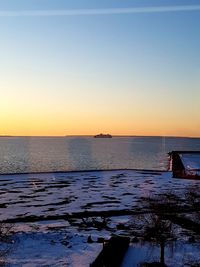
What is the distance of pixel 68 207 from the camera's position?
47.2 metres

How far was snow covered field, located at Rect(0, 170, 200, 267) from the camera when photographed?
28172mm

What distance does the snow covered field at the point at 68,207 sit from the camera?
28.2m

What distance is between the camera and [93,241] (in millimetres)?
30938

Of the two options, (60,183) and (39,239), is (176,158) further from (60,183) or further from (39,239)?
(39,239)

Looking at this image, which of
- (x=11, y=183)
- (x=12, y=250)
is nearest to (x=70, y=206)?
(x=12, y=250)

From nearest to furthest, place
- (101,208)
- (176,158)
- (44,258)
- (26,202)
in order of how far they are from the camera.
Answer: (44,258) < (101,208) < (26,202) < (176,158)

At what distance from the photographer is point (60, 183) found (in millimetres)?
71062

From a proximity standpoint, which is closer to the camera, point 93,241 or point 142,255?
point 142,255

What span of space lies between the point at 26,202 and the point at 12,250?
2323cm

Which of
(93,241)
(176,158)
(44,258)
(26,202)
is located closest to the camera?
(44,258)

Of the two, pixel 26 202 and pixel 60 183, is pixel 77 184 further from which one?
pixel 26 202

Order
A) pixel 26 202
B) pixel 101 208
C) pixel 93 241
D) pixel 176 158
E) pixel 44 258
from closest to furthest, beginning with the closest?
pixel 44 258 < pixel 93 241 < pixel 101 208 < pixel 26 202 < pixel 176 158

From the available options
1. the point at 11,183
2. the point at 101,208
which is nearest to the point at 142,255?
the point at 101,208

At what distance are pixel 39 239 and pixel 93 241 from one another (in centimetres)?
413
